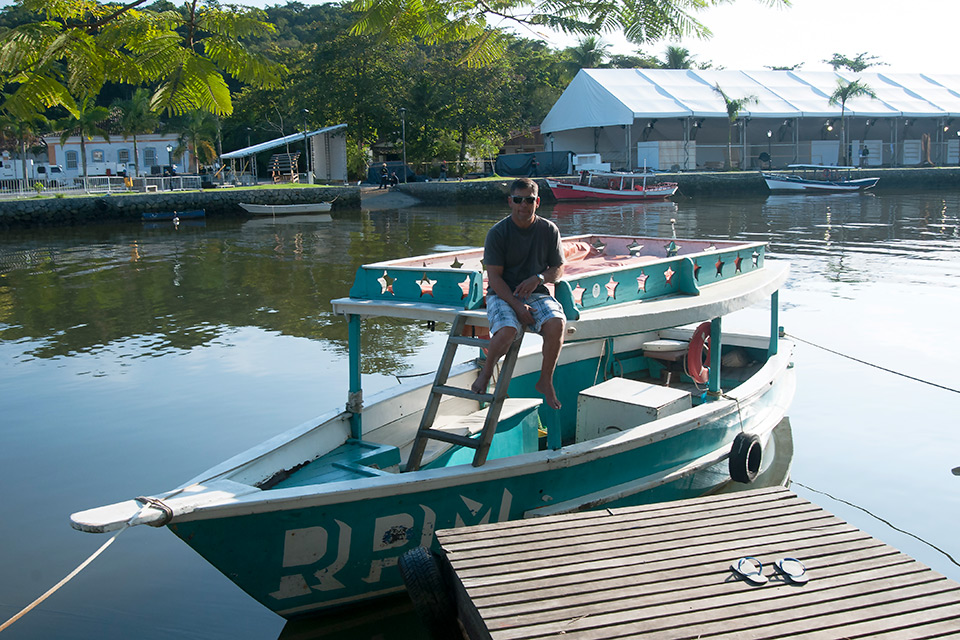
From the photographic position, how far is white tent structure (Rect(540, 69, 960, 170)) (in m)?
48.8

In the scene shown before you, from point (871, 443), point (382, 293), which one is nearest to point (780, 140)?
point (871, 443)

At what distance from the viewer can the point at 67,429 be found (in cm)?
884

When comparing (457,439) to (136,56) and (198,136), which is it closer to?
(136,56)

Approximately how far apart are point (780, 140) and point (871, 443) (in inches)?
2027

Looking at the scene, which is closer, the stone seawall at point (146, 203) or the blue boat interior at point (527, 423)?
the blue boat interior at point (527, 423)

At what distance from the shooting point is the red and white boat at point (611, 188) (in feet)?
144

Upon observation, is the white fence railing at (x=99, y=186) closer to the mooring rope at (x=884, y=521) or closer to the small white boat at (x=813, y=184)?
the small white boat at (x=813, y=184)

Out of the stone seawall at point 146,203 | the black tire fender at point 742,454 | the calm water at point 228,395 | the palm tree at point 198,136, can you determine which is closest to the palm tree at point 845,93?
the calm water at point 228,395

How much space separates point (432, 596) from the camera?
15.0ft

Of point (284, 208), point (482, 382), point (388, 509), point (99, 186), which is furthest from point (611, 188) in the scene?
point (388, 509)

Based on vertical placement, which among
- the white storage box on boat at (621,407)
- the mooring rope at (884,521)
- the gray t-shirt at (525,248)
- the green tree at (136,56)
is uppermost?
the green tree at (136,56)

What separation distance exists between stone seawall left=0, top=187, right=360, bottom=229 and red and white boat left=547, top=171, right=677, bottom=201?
444 inches

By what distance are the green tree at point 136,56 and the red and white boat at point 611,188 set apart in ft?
135

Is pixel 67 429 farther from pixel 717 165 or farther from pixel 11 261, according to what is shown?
pixel 717 165
